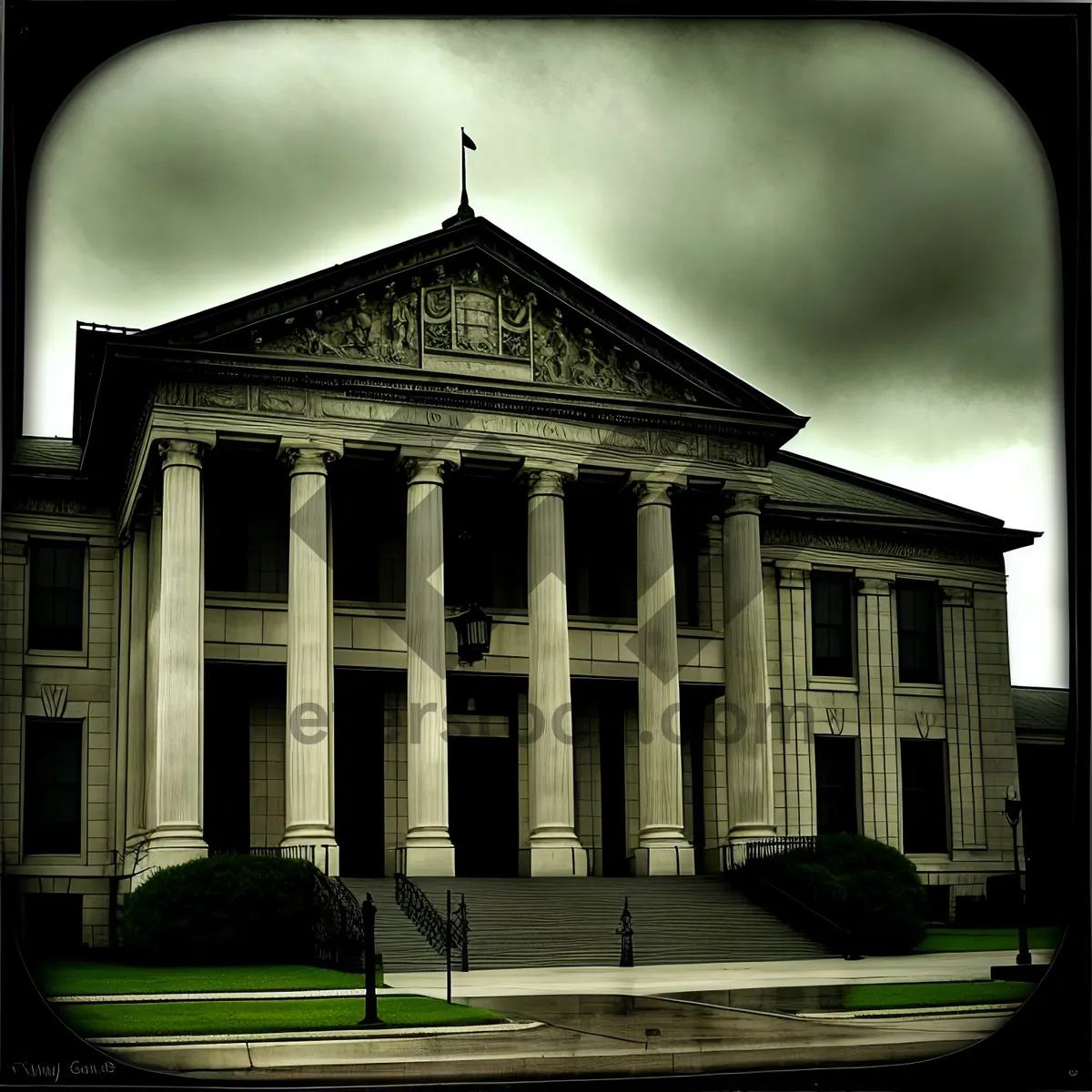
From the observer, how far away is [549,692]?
33.6m

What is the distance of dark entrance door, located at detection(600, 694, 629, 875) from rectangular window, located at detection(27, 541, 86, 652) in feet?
38.2

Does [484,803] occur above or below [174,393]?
below

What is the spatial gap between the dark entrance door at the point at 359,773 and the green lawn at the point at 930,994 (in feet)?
55.6

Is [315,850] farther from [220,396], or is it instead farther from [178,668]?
[220,396]

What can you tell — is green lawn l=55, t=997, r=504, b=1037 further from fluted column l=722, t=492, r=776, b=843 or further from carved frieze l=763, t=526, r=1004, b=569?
carved frieze l=763, t=526, r=1004, b=569

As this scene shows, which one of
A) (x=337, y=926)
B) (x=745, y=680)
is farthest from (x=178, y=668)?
(x=745, y=680)

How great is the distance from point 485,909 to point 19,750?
10.9 metres

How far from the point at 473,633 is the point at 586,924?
528cm

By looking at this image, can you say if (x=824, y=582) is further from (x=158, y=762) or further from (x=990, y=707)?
(x=158, y=762)

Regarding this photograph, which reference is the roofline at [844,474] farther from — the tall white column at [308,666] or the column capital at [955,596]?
the tall white column at [308,666]

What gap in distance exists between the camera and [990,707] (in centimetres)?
3962

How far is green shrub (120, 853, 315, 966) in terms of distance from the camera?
26.6 metres

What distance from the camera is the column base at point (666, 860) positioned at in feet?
112

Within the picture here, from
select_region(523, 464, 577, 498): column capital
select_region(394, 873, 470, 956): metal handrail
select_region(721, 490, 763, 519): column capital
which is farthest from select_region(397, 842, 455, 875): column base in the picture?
select_region(721, 490, 763, 519): column capital
